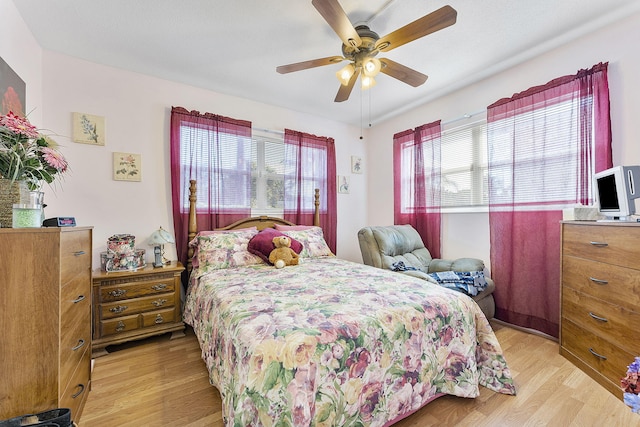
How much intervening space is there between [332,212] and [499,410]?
2.66m

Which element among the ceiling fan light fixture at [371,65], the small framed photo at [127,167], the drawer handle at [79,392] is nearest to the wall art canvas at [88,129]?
the small framed photo at [127,167]

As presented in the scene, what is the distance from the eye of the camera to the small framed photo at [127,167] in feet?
8.05

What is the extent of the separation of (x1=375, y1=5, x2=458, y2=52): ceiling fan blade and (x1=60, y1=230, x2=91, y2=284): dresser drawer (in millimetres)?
2022

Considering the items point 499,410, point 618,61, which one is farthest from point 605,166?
point 499,410

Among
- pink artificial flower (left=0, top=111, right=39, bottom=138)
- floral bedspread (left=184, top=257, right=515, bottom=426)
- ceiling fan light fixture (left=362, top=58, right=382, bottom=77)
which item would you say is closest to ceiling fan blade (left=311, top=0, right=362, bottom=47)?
ceiling fan light fixture (left=362, top=58, right=382, bottom=77)

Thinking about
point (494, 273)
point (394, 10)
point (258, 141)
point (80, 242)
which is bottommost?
point (494, 273)

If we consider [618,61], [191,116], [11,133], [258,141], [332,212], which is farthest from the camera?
[332,212]

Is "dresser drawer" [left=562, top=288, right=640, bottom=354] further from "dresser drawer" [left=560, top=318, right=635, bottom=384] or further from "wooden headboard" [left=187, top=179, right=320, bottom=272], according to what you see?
"wooden headboard" [left=187, top=179, right=320, bottom=272]

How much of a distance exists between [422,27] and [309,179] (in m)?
2.25

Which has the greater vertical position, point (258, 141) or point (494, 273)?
point (258, 141)

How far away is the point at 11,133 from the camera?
1.12m

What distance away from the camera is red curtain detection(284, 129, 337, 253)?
3379mm

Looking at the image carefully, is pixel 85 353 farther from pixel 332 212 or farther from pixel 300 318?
pixel 332 212

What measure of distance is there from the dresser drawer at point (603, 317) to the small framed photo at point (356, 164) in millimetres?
2785
